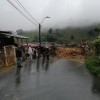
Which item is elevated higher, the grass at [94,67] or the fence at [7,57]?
the fence at [7,57]

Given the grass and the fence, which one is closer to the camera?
the grass

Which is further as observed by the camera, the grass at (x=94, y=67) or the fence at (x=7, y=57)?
the fence at (x=7, y=57)

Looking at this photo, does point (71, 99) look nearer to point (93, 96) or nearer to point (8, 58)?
point (93, 96)

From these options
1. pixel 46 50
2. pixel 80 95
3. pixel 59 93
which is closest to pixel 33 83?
pixel 59 93

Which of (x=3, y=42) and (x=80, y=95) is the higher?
(x=3, y=42)

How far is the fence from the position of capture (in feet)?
41.9

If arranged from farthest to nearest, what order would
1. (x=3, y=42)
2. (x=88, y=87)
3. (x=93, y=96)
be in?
(x=3, y=42), (x=88, y=87), (x=93, y=96)

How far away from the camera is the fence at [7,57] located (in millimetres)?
12758

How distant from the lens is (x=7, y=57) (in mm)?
13125

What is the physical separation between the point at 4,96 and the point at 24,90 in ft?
3.30

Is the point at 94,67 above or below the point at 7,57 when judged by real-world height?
below

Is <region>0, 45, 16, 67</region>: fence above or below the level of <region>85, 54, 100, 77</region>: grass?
above

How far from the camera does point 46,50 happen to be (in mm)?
19312

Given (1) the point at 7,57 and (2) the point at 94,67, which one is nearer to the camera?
(2) the point at 94,67
